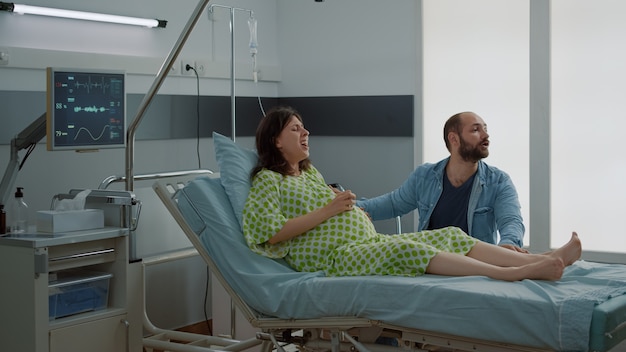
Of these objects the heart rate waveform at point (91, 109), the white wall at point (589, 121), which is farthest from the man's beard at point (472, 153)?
the heart rate waveform at point (91, 109)

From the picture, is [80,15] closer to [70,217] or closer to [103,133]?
[103,133]

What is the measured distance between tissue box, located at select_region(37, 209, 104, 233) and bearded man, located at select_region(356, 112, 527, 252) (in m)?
1.18

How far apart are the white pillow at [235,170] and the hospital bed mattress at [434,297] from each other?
44mm

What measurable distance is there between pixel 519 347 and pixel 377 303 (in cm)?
46

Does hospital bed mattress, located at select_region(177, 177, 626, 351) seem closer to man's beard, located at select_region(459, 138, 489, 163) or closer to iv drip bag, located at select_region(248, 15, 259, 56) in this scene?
man's beard, located at select_region(459, 138, 489, 163)

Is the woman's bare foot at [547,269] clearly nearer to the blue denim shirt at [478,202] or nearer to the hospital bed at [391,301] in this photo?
the hospital bed at [391,301]

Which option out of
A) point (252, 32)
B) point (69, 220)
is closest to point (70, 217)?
point (69, 220)

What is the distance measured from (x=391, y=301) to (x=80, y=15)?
6.66ft

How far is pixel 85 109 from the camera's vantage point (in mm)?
3160

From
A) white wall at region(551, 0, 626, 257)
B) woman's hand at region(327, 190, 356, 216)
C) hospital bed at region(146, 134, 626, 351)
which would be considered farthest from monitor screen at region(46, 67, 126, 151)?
white wall at region(551, 0, 626, 257)

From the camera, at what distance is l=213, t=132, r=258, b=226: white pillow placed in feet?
10.2

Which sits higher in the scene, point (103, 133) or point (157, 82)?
point (157, 82)

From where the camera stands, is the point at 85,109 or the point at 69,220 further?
the point at 85,109

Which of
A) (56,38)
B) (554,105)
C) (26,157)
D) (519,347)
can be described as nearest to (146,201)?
(26,157)
